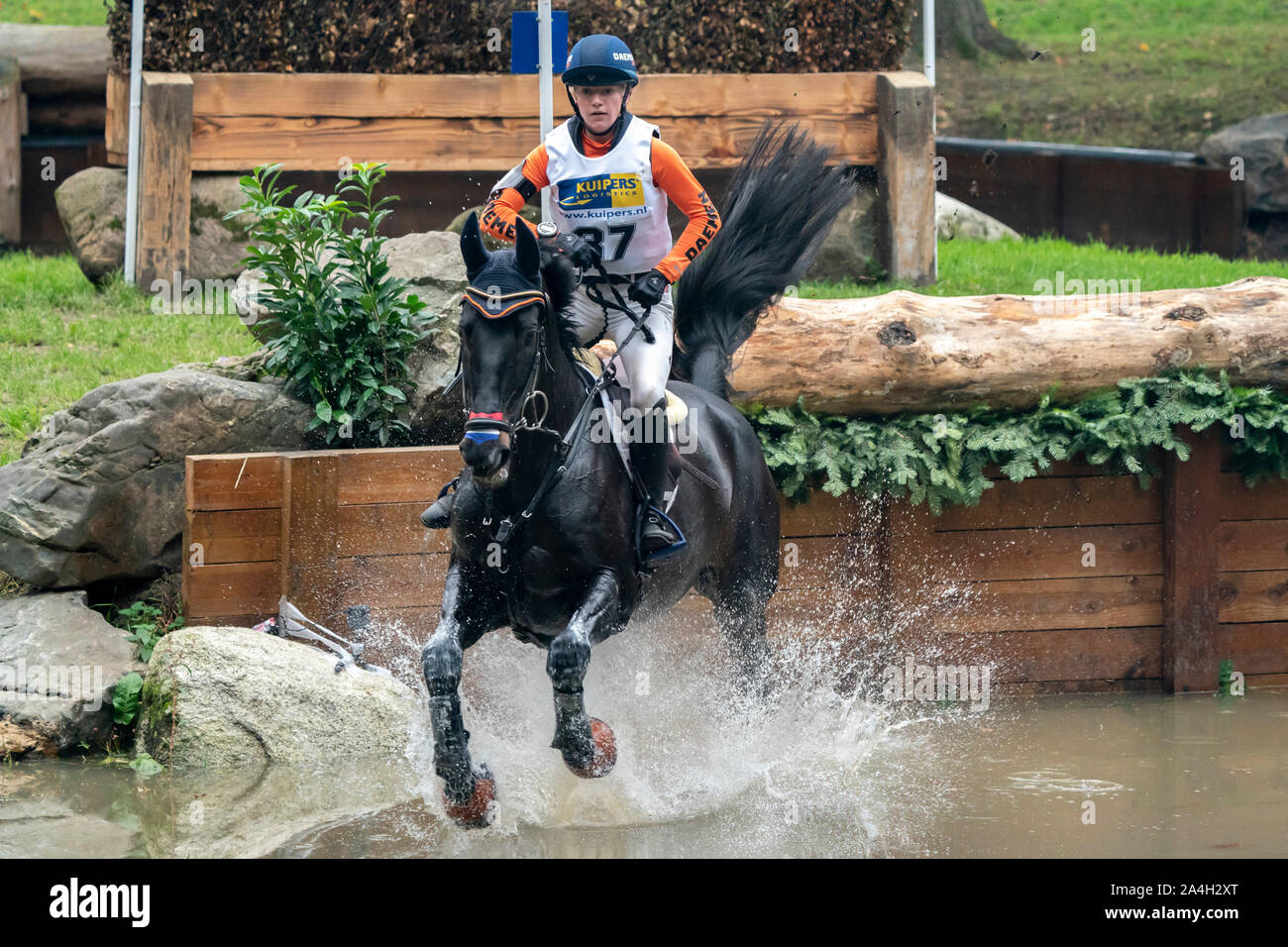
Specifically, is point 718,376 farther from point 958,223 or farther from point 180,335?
point 958,223

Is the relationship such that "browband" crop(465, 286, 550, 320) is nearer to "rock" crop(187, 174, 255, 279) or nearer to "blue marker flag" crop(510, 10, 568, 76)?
"blue marker flag" crop(510, 10, 568, 76)

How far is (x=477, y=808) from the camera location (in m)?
4.69

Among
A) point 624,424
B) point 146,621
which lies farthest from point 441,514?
point 146,621

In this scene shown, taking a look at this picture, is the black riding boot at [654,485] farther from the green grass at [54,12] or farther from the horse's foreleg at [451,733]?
the green grass at [54,12]

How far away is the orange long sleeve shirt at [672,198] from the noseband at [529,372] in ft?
1.76

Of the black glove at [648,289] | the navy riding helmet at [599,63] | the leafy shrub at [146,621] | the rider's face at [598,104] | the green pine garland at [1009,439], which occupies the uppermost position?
the navy riding helmet at [599,63]

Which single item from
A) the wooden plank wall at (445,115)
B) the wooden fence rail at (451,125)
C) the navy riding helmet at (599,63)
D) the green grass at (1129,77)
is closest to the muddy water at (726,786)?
the navy riding helmet at (599,63)

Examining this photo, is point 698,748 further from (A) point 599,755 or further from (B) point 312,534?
(B) point 312,534

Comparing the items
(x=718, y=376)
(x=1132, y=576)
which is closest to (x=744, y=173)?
(x=718, y=376)

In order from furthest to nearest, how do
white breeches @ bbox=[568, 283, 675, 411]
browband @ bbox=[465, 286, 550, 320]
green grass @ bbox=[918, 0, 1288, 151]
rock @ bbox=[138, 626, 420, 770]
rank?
1. green grass @ bbox=[918, 0, 1288, 151]
2. rock @ bbox=[138, 626, 420, 770]
3. white breeches @ bbox=[568, 283, 675, 411]
4. browband @ bbox=[465, 286, 550, 320]

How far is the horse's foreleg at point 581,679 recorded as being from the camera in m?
4.66

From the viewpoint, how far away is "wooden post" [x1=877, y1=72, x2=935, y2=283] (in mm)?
10516

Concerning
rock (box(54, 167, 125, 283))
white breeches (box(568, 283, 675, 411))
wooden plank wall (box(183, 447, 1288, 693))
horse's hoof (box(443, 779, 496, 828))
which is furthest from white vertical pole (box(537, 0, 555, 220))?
horse's hoof (box(443, 779, 496, 828))

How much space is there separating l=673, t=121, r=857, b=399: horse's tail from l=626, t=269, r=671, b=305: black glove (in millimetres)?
1544
